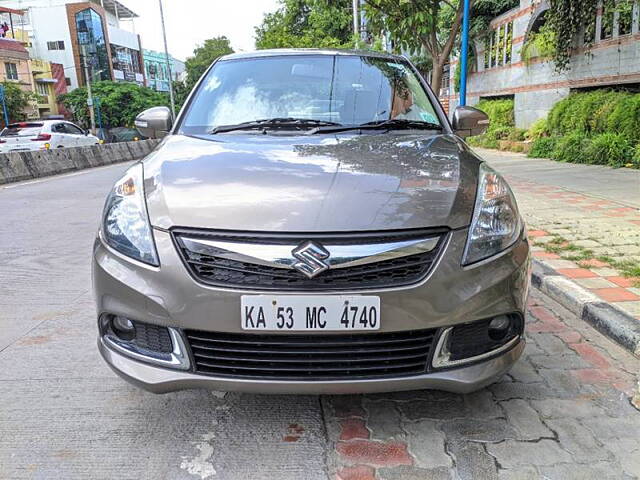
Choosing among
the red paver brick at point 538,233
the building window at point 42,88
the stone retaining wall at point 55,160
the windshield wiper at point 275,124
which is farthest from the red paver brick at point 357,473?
the building window at point 42,88

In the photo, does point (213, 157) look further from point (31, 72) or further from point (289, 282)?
point (31, 72)

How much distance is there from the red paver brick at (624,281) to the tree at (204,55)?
2318 inches

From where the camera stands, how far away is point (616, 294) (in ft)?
11.7

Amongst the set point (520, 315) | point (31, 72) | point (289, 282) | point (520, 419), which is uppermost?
point (31, 72)

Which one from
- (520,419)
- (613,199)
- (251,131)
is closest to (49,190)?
(251,131)

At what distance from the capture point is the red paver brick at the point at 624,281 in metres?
3.73

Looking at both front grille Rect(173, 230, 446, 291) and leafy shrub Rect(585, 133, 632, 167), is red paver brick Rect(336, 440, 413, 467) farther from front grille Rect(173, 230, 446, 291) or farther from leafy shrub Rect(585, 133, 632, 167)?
leafy shrub Rect(585, 133, 632, 167)

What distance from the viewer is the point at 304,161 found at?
92.9 inches

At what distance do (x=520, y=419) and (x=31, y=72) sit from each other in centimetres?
5114

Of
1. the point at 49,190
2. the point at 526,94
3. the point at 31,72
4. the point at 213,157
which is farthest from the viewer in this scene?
the point at 31,72

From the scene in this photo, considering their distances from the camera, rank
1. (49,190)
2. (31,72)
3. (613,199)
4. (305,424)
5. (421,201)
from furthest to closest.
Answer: (31,72) → (49,190) → (613,199) → (305,424) → (421,201)

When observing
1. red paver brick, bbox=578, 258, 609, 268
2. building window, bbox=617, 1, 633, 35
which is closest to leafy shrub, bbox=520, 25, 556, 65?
building window, bbox=617, 1, 633, 35

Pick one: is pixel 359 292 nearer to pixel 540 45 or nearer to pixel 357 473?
pixel 357 473

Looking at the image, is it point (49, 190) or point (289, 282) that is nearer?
point (289, 282)
